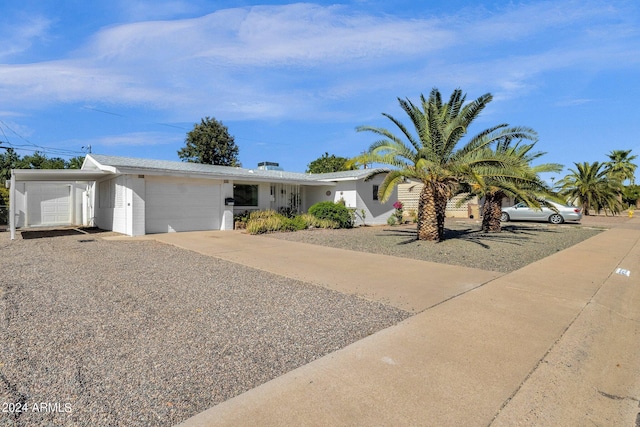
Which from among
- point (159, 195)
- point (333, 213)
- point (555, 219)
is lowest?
point (555, 219)

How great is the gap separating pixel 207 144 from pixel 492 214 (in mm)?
27229

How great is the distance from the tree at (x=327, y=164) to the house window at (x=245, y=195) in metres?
26.2

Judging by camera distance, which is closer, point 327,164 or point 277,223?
point 277,223

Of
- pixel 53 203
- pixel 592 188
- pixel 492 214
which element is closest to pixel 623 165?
pixel 592 188

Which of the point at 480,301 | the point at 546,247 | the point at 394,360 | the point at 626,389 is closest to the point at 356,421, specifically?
the point at 394,360

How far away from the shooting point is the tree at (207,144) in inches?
1378

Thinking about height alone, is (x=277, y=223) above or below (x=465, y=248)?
above

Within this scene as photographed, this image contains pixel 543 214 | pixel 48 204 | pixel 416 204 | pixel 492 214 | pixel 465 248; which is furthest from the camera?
pixel 416 204

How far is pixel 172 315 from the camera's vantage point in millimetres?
4797

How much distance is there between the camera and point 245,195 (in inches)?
714

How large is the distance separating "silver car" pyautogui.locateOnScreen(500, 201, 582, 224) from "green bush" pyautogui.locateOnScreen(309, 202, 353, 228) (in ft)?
39.3

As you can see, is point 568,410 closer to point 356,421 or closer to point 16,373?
point 356,421

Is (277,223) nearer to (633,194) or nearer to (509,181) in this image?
(509,181)

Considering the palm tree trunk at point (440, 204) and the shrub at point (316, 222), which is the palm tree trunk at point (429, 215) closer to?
the palm tree trunk at point (440, 204)
